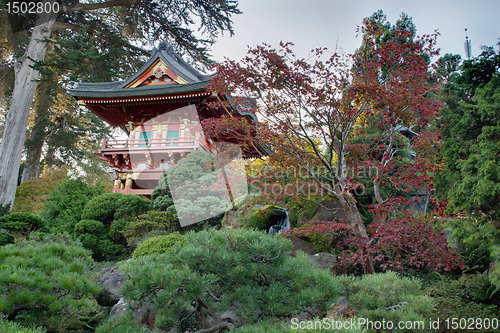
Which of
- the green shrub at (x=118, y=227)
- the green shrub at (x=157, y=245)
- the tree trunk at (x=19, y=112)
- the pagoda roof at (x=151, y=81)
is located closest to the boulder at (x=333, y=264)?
the green shrub at (x=157, y=245)

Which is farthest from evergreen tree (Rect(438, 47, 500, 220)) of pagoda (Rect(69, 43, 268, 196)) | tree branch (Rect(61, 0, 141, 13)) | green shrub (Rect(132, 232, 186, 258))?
tree branch (Rect(61, 0, 141, 13))

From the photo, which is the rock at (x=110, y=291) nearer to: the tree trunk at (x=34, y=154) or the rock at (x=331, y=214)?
the rock at (x=331, y=214)

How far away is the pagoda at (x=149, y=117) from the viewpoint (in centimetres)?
1076

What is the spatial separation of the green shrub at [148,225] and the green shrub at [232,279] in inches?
188

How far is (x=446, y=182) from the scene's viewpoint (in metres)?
3.81

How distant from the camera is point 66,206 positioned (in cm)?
850

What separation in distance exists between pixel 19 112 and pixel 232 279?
12.7 meters

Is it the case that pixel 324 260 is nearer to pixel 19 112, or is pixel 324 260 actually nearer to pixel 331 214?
pixel 331 214

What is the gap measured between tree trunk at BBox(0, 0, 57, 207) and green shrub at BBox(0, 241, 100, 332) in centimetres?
969

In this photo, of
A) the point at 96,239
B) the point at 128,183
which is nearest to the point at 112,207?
the point at 96,239

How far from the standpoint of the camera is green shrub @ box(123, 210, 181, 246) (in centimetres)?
740

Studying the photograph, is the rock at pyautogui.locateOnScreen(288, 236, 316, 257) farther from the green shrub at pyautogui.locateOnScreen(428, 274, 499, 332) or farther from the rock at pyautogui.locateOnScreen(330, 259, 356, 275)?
the green shrub at pyautogui.locateOnScreen(428, 274, 499, 332)

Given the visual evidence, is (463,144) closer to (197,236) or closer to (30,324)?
(197,236)

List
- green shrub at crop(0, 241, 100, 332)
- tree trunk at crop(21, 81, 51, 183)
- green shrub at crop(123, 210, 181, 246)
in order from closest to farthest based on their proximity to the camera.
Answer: green shrub at crop(0, 241, 100, 332) < green shrub at crop(123, 210, 181, 246) < tree trunk at crop(21, 81, 51, 183)
